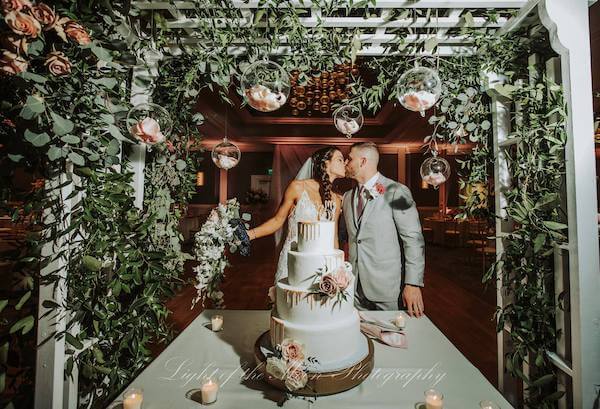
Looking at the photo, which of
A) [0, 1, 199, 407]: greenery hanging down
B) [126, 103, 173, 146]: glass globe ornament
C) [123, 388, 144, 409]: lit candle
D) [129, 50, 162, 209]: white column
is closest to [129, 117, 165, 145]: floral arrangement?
[126, 103, 173, 146]: glass globe ornament

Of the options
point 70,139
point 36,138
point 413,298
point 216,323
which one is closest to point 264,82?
point 70,139

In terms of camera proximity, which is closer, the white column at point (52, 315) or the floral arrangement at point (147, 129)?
the white column at point (52, 315)

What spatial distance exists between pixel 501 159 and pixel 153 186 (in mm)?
2510

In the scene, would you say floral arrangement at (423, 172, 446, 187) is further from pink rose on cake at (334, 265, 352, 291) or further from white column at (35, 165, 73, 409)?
white column at (35, 165, 73, 409)

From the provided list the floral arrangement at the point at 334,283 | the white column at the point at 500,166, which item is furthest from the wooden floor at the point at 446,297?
the floral arrangement at the point at 334,283

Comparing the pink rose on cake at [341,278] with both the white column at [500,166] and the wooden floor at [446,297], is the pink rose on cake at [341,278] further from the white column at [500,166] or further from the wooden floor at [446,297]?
the white column at [500,166]

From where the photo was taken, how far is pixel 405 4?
1841 mm

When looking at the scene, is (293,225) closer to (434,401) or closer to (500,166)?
(500,166)

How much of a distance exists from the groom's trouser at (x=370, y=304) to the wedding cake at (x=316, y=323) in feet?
4.15

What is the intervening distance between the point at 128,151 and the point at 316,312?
1.74 metres

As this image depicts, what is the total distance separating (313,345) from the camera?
4.69ft

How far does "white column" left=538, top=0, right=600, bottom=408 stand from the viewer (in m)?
1.53

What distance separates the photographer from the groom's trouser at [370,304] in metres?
2.84

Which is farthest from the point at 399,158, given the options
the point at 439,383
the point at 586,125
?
the point at 439,383
